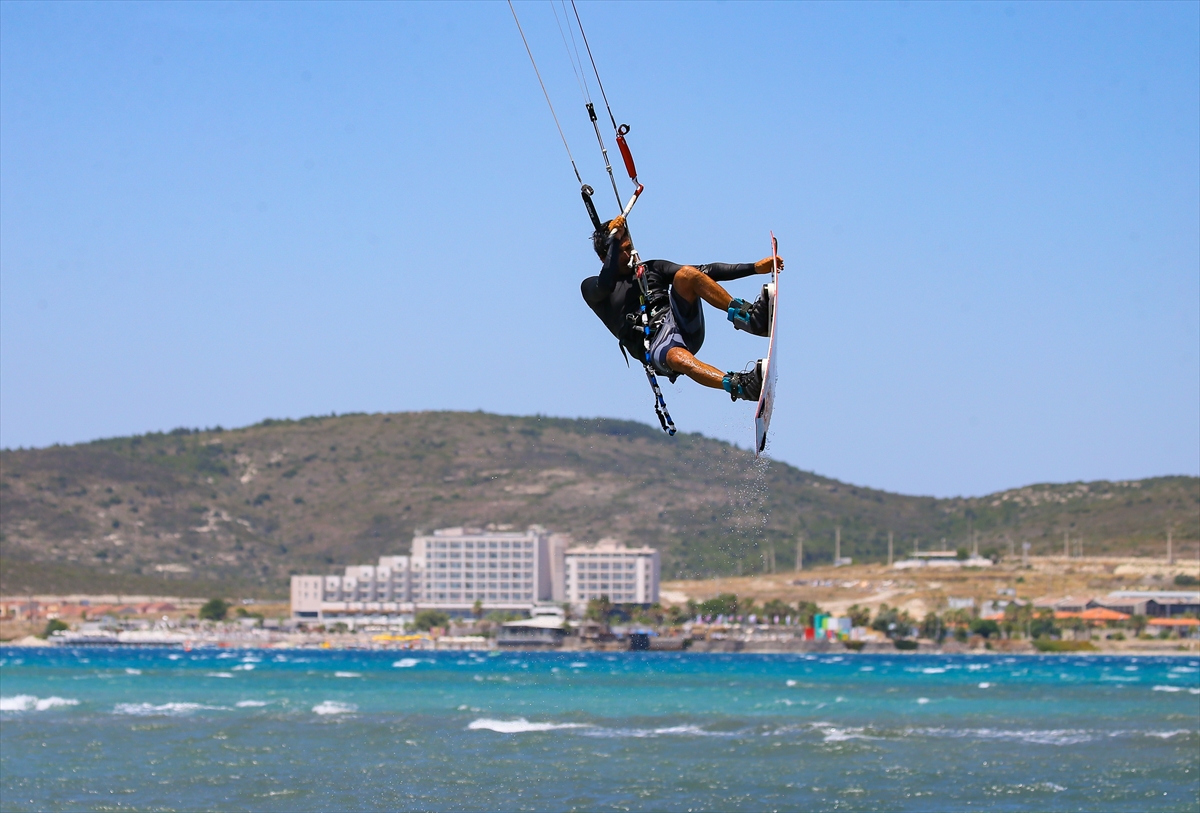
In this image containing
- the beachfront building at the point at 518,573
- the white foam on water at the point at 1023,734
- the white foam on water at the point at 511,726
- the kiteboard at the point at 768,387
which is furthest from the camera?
the beachfront building at the point at 518,573

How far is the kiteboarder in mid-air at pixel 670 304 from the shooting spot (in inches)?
512

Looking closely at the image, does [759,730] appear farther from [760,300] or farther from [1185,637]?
[1185,637]

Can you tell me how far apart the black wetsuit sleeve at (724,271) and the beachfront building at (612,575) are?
176293mm

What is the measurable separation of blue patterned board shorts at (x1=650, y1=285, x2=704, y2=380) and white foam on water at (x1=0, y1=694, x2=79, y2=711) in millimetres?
49539

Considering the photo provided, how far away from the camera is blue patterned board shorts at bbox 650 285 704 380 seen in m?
13.2

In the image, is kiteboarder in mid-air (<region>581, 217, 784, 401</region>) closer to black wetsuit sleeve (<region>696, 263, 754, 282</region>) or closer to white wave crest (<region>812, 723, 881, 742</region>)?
black wetsuit sleeve (<region>696, 263, 754, 282</region>)

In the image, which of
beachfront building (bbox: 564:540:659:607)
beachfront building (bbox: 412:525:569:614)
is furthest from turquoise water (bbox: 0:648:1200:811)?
beachfront building (bbox: 412:525:569:614)

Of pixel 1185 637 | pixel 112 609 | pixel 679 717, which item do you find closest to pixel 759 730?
pixel 679 717

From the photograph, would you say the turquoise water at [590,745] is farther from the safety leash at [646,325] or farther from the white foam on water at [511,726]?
the safety leash at [646,325]

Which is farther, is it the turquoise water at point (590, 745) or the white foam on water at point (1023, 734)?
the white foam on water at point (1023, 734)

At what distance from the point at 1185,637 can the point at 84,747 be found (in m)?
149

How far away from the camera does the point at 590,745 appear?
143ft

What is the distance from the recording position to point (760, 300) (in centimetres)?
1289

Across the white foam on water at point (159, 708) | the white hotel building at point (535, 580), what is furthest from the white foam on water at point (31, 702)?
the white hotel building at point (535, 580)
